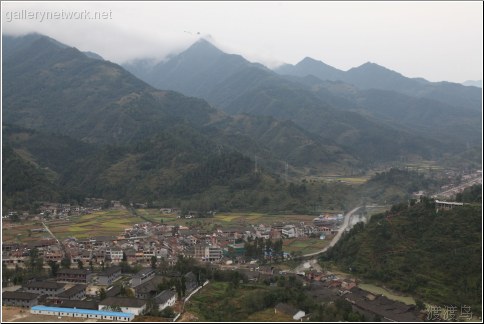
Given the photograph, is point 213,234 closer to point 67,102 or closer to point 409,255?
point 409,255

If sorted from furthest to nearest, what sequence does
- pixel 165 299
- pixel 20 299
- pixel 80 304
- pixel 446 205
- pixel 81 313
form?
pixel 446 205 < pixel 20 299 < pixel 165 299 < pixel 80 304 < pixel 81 313

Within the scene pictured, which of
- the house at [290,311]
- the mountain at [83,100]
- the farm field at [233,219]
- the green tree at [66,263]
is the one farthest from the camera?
the mountain at [83,100]

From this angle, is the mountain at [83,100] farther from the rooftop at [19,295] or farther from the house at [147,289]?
the rooftop at [19,295]

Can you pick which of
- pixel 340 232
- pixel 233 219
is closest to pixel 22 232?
pixel 233 219

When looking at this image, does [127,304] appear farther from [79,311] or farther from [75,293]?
[75,293]

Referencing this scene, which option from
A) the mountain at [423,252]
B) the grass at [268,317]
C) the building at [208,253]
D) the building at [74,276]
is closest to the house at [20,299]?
the building at [74,276]

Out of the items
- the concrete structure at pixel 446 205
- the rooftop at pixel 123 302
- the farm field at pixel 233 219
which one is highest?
the concrete structure at pixel 446 205

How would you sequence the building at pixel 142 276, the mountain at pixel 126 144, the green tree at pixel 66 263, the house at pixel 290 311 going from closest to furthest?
the house at pixel 290 311 → the building at pixel 142 276 → the green tree at pixel 66 263 → the mountain at pixel 126 144
